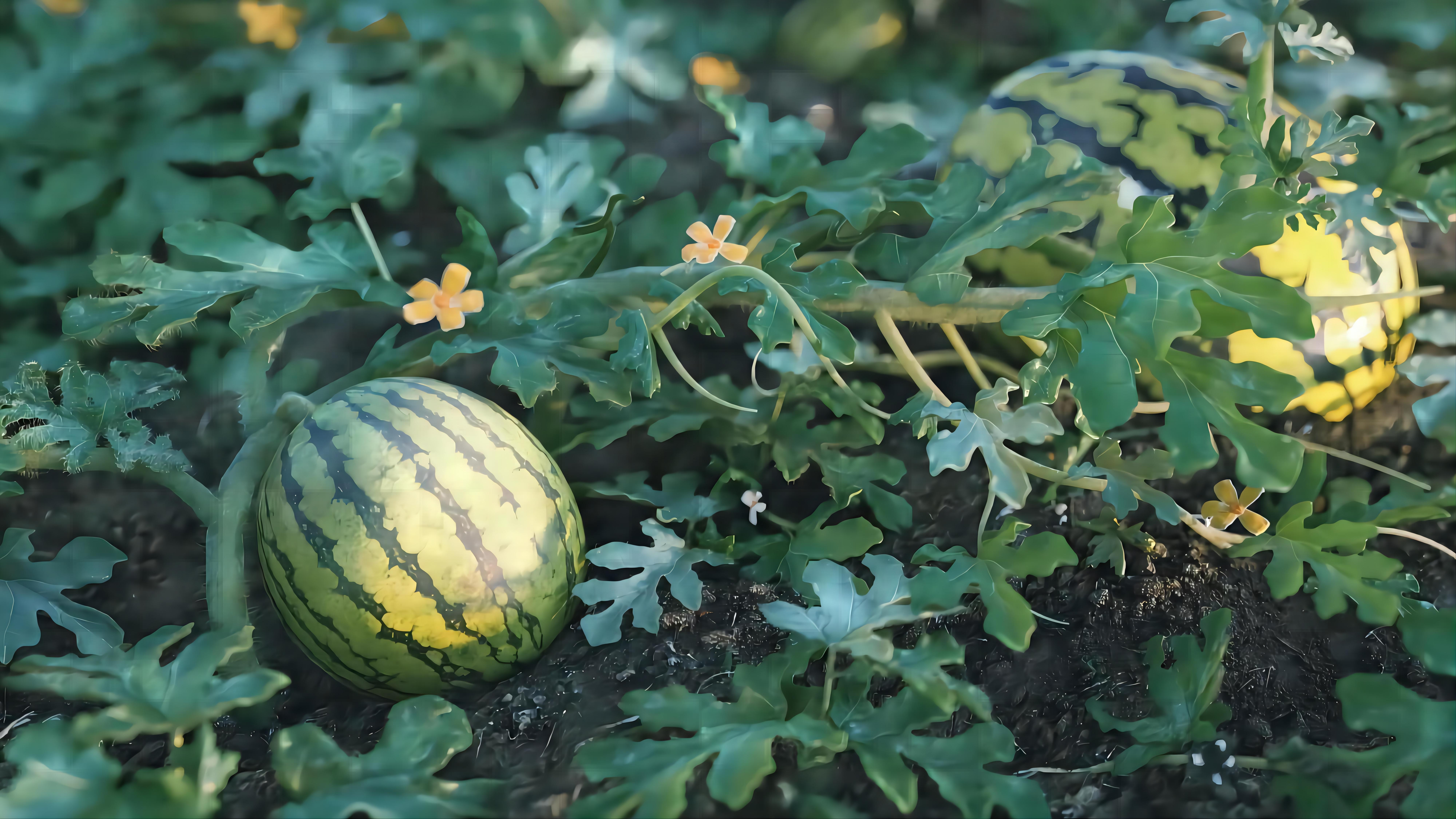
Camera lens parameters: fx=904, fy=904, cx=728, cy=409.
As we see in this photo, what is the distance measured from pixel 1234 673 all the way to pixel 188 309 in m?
1.40

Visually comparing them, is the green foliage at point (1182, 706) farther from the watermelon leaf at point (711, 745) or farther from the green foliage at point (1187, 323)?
the watermelon leaf at point (711, 745)

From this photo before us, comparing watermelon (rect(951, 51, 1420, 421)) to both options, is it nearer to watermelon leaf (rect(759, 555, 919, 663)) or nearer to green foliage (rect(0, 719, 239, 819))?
watermelon leaf (rect(759, 555, 919, 663))

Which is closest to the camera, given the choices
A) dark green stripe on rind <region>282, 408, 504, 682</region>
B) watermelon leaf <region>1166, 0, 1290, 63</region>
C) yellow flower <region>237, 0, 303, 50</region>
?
dark green stripe on rind <region>282, 408, 504, 682</region>

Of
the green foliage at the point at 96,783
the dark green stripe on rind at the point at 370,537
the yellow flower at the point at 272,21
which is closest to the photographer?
the green foliage at the point at 96,783

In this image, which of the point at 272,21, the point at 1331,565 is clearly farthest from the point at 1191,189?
the point at 272,21

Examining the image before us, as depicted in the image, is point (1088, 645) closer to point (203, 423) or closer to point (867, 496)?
point (867, 496)

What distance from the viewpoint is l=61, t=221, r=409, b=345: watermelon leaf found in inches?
47.0

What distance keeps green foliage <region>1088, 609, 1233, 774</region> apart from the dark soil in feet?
0.12

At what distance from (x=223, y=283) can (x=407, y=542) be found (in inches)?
19.8

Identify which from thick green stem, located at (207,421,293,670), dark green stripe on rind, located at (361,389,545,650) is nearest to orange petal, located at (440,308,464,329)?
dark green stripe on rind, located at (361,389,545,650)

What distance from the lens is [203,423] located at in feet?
5.11

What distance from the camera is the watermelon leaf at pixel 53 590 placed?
3.60 ft

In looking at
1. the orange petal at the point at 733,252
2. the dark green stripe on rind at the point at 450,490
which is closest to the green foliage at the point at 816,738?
the dark green stripe on rind at the point at 450,490

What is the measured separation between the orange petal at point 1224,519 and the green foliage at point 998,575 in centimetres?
27
